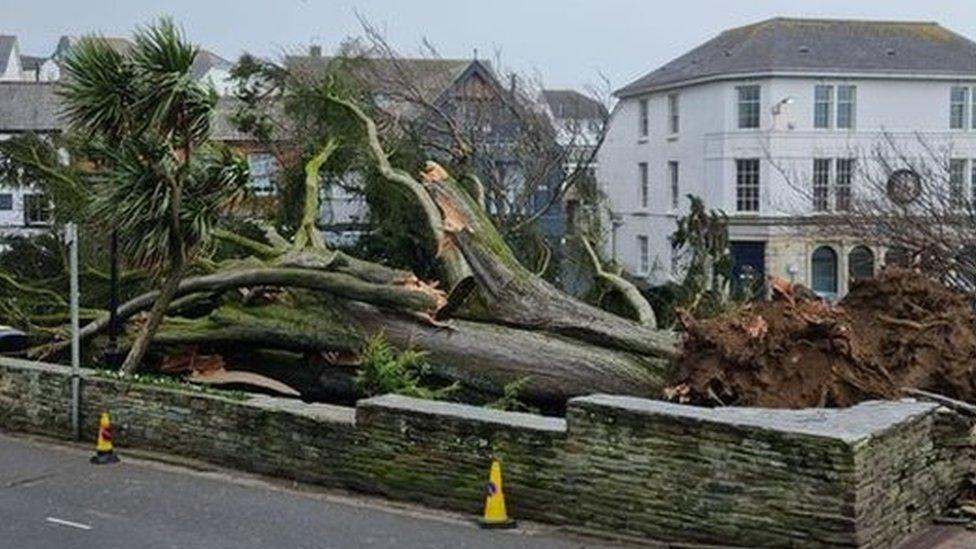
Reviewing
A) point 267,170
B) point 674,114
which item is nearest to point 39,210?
point 267,170

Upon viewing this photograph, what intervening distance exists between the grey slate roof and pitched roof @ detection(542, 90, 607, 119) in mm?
3593

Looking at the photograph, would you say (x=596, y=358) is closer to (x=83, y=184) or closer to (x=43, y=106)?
(x=83, y=184)

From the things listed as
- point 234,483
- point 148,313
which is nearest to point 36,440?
point 148,313

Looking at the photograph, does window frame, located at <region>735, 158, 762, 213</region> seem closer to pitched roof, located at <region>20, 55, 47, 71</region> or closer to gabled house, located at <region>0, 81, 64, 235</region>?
gabled house, located at <region>0, 81, 64, 235</region>

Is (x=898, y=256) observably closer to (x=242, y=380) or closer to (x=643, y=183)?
(x=242, y=380)

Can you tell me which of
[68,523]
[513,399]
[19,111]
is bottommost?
[68,523]

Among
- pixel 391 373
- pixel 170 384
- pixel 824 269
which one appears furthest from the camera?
pixel 824 269

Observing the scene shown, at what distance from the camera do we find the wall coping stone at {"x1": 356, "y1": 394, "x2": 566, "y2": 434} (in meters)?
11.6

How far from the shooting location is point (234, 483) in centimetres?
1320

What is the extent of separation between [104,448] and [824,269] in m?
35.5

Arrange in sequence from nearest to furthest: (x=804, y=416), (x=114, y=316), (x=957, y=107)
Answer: (x=804, y=416) < (x=114, y=316) < (x=957, y=107)

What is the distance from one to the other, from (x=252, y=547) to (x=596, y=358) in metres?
5.52

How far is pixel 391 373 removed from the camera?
48.5ft

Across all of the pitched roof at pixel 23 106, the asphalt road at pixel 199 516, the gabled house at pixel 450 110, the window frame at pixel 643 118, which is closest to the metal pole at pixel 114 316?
the asphalt road at pixel 199 516
